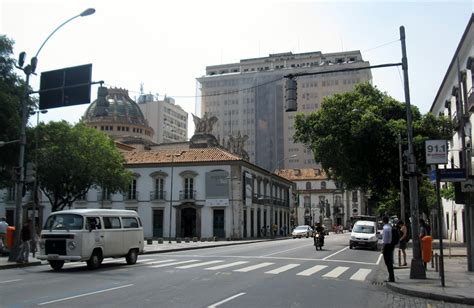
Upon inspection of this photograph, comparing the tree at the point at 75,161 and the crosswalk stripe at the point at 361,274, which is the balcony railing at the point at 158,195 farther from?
the crosswalk stripe at the point at 361,274

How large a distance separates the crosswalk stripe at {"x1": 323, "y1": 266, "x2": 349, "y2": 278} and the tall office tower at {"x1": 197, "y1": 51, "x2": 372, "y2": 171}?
275ft

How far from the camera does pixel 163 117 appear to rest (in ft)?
492

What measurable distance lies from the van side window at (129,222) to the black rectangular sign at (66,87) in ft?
16.3

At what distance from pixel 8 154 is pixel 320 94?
311 ft

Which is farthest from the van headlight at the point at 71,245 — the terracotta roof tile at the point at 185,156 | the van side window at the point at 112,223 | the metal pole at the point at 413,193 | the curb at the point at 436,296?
the terracotta roof tile at the point at 185,156

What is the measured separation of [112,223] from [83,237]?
1921 mm

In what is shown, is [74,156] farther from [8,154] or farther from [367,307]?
[367,307]

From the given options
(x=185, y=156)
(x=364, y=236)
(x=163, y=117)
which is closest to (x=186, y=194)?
(x=185, y=156)

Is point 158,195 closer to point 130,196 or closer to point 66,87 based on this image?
point 130,196

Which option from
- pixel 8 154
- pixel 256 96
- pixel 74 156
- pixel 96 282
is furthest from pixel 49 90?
pixel 256 96

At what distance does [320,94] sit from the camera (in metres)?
117

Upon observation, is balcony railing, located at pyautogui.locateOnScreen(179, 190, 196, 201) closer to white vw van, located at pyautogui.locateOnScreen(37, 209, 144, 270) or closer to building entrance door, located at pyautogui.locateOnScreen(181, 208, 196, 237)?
building entrance door, located at pyautogui.locateOnScreen(181, 208, 196, 237)

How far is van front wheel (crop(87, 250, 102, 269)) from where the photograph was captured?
17709mm

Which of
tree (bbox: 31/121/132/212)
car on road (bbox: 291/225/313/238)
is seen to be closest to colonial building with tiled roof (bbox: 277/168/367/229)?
car on road (bbox: 291/225/313/238)
